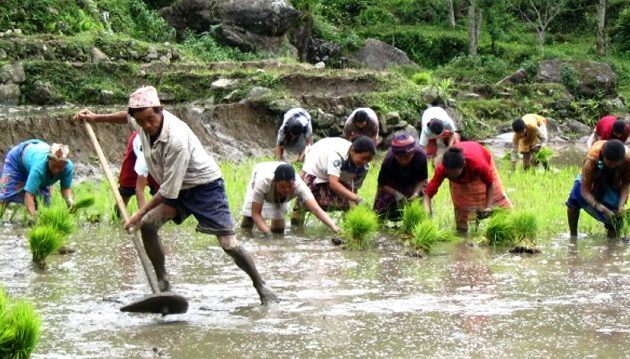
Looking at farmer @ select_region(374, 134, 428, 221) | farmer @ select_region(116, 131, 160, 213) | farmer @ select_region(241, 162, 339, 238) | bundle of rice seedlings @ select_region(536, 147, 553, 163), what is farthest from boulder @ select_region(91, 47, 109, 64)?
farmer @ select_region(374, 134, 428, 221)

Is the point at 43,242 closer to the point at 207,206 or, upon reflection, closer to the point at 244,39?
the point at 207,206

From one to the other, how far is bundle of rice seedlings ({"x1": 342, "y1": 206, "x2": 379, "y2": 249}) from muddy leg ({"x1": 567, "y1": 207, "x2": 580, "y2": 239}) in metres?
1.90

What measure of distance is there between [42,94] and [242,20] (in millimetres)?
9299

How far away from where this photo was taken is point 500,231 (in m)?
8.67

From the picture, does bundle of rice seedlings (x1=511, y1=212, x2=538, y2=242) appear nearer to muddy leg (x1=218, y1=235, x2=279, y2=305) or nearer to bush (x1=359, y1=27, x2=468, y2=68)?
muddy leg (x1=218, y1=235, x2=279, y2=305)

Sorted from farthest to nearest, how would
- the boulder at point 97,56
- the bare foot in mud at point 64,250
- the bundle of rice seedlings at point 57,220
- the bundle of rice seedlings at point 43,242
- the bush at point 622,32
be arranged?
1. the bush at point 622,32
2. the boulder at point 97,56
3. the bare foot in mud at point 64,250
4. the bundle of rice seedlings at point 57,220
5. the bundle of rice seedlings at point 43,242

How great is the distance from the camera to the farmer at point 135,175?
30.4ft

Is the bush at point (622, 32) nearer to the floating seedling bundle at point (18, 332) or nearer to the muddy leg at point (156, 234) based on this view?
the muddy leg at point (156, 234)

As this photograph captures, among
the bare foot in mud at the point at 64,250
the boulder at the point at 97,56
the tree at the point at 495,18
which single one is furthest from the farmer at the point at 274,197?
the tree at the point at 495,18

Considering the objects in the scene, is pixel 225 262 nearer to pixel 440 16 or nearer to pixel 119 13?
pixel 119 13

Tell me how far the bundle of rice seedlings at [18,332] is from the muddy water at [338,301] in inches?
16.7

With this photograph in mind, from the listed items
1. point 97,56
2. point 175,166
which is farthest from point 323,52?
point 175,166

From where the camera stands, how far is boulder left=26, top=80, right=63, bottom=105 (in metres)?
17.2

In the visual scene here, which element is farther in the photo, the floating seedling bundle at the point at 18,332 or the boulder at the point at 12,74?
the boulder at the point at 12,74
